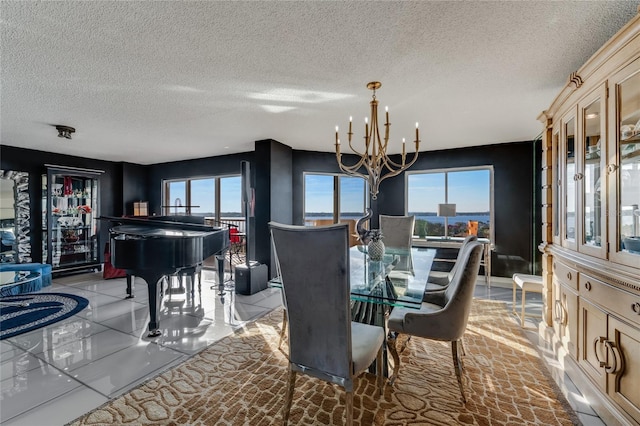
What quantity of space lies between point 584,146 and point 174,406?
3.46m

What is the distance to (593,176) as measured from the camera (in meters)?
1.97

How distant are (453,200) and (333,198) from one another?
237cm

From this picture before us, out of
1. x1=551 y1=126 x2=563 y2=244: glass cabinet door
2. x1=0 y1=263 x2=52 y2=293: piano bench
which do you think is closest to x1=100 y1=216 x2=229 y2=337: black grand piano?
x1=0 y1=263 x2=52 y2=293: piano bench

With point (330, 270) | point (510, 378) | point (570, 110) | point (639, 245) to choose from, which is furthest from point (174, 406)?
point (570, 110)

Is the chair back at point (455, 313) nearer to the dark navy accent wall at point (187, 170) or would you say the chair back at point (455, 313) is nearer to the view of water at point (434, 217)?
the view of water at point (434, 217)

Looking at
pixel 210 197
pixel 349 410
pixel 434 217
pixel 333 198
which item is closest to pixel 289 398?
pixel 349 410

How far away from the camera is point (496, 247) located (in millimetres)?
4879

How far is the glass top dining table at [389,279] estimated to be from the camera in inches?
68.6

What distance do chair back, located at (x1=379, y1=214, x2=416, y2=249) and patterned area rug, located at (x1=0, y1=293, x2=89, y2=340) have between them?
426 cm

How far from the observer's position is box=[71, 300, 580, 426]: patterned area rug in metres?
1.70

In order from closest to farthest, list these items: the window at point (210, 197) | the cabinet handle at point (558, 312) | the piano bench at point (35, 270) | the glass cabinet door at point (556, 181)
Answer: the cabinet handle at point (558, 312) → the glass cabinet door at point (556, 181) → the piano bench at point (35, 270) → the window at point (210, 197)

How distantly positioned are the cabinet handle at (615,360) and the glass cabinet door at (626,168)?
0.51 m

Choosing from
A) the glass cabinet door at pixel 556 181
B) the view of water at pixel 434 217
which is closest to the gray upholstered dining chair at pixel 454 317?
the glass cabinet door at pixel 556 181

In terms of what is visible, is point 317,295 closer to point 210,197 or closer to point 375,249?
point 375,249
